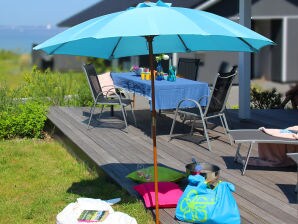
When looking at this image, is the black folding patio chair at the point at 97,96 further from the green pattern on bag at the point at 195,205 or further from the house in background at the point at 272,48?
the house in background at the point at 272,48

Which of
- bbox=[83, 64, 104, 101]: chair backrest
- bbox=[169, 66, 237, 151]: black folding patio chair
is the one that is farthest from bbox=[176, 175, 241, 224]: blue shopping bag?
bbox=[83, 64, 104, 101]: chair backrest

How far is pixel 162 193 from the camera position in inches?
183

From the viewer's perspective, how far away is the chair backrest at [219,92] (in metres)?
6.65

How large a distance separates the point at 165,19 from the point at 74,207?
1.70 m

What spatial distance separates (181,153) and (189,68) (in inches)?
120

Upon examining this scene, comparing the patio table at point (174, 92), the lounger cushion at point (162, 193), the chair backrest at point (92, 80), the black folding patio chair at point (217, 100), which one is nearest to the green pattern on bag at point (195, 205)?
the lounger cushion at point (162, 193)

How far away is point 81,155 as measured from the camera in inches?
273

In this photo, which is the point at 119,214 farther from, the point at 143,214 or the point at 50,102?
the point at 50,102

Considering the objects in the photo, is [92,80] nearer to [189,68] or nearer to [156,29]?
[189,68]

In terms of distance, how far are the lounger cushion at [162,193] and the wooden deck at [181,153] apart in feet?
0.22

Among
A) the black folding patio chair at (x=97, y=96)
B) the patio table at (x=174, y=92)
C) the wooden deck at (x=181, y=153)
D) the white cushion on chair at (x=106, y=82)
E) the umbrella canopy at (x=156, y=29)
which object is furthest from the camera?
the white cushion on chair at (x=106, y=82)

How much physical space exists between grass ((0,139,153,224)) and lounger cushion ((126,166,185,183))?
0.19 metres

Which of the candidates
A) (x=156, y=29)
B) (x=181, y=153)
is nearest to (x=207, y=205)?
(x=156, y=29)

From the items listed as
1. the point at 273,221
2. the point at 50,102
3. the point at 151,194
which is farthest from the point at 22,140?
the point at 273,221
